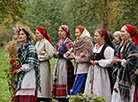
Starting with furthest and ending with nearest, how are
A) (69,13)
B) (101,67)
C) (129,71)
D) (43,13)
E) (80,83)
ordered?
(43,13) → (69,13) → (80,83) → (101,67) → (129,71)

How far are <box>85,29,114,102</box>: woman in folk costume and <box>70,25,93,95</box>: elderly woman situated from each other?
0.41m

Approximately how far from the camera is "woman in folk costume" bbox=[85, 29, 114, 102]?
593cm

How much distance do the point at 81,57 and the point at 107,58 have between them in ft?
2.99

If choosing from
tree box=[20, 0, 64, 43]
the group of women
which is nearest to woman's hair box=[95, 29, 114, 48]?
the group of women

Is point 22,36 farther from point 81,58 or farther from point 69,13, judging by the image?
point 69,13

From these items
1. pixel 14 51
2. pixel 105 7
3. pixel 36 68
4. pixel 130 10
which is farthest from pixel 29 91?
pixel 105 7

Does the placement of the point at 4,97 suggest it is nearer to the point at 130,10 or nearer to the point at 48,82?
the point at 48,82

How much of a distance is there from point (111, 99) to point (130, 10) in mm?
13100

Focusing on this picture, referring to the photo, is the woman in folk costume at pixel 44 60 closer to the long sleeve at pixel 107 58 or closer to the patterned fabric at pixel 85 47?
→ the patterned fabric at pixel 85 47

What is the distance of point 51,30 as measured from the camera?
43031 millimetres

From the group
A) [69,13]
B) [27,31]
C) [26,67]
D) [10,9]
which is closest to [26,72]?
[26,67]

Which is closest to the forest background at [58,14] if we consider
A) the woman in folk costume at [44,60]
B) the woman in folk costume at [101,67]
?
the woman in folk costume at [44,60]

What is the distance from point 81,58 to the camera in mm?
6648

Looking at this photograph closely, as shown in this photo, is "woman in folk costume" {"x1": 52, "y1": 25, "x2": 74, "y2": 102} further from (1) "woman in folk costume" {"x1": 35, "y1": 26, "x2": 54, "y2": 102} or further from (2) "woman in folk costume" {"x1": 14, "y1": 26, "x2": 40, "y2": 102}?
(2) "woman in folk costume" {"x1": 14, "y1": 26, "x2": 40, "y2": 102}
